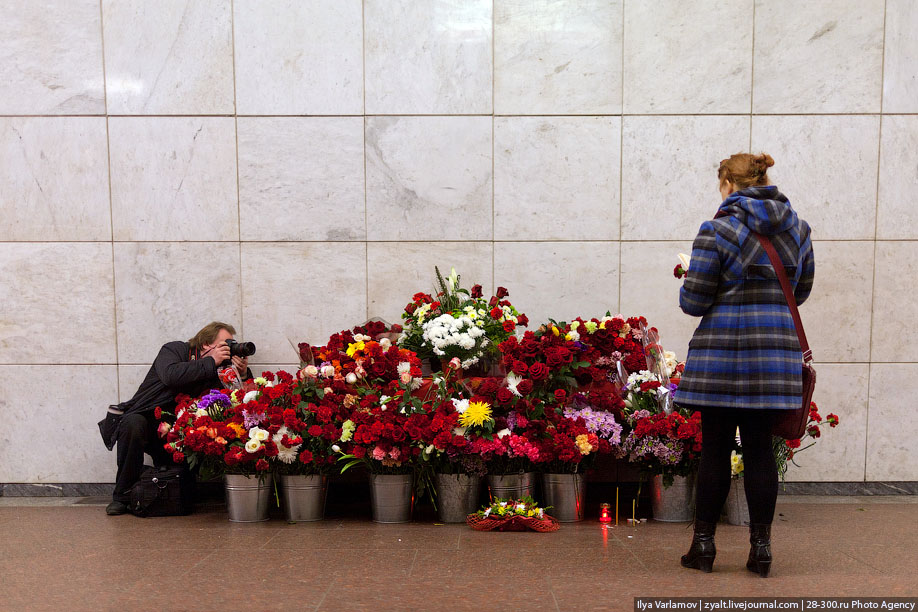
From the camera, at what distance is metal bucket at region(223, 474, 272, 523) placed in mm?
4062

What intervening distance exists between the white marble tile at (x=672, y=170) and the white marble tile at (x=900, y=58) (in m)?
0.95

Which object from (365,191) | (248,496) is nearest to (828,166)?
(365,191)

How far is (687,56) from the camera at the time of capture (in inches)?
188

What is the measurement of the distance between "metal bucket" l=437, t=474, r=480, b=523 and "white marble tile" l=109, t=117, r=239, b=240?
2.17m

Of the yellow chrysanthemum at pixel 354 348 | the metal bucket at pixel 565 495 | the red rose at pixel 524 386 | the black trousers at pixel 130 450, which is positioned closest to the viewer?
the red rose at pixel 524 386

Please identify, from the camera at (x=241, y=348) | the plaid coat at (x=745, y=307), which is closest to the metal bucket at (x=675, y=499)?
the plaid coat at (x=745, y=307)

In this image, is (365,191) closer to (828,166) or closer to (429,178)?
(429,178)

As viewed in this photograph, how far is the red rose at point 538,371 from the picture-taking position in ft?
12.5

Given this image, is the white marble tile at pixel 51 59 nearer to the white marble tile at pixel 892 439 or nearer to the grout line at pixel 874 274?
the grout line at pixel 874 274

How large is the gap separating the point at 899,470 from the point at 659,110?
2.86m

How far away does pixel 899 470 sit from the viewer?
4.88 m

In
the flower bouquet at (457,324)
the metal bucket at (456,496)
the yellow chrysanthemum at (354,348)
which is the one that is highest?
the flower bouquet at (457,324)

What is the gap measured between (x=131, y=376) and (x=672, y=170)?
383 cm

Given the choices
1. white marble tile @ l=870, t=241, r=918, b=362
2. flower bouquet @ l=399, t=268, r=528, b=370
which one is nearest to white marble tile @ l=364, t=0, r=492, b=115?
flower bouquet @ l=399, t=268, r=528, b=370
